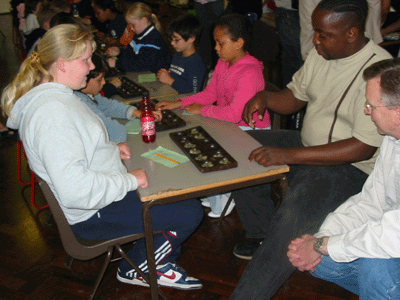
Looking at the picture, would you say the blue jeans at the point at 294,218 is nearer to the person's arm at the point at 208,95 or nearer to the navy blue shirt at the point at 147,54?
the person's arm at the point at 208,95

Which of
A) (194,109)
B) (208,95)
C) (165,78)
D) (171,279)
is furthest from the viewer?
(165,78)

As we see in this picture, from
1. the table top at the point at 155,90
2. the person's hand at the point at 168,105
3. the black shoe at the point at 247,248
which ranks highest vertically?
the person's hand at the point at 168,105

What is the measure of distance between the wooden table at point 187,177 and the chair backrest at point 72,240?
207mm

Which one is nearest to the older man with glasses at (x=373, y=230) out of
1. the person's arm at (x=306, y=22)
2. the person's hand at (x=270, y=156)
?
the person's hand at (x=270, y=156)

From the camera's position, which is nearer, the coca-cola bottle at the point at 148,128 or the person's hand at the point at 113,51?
the coca-cola bottle at the point at 148,128

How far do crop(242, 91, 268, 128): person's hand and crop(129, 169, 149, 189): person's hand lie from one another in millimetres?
814

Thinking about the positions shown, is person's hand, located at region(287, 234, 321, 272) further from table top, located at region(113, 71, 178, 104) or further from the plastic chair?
table top, located at region(113, 71, 178, 104)

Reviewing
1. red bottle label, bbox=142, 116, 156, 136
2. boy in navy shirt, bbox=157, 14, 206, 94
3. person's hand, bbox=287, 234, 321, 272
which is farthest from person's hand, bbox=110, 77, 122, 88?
person's hand, bbox=287, 234, 321, 272

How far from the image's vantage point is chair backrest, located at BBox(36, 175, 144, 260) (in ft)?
4.80

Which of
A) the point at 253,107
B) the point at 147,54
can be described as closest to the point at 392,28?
the point at 253,107

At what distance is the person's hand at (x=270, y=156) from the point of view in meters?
1.66

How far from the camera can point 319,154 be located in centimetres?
176

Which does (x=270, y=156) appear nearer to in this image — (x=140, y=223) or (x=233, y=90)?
(x=140, y=223)

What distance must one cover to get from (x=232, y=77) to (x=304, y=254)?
1.24m
